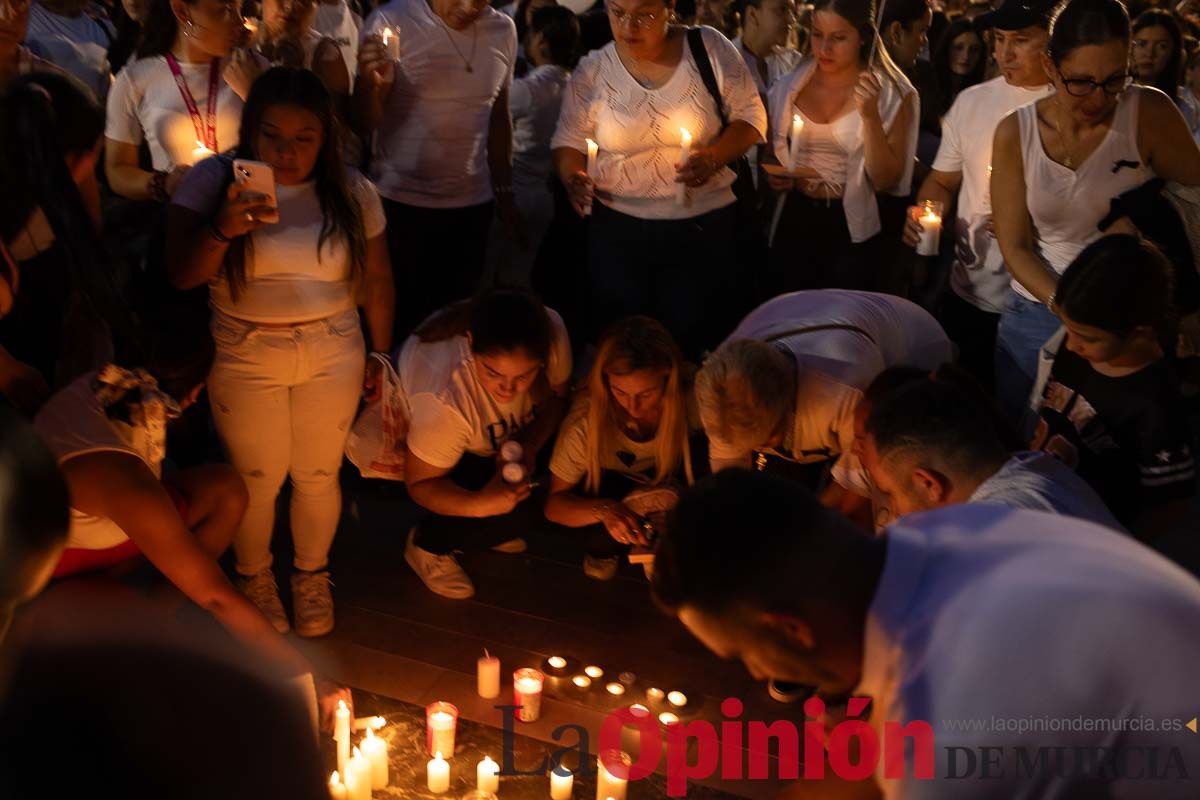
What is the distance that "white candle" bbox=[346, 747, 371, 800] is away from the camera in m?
2.80

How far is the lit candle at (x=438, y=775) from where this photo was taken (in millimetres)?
2912

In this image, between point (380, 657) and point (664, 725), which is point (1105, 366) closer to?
point (664, 725)

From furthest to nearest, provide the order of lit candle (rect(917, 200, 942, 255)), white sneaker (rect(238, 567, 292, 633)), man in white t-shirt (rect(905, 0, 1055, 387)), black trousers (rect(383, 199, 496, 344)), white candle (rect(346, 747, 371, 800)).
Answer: black trousers (rect(383, 199, 496, 344)) < man in white t-shirt (rect(905, 0, 1055, 387)) < lit candle (rect(917, 200, 942, 255)) < white sneaker (rect(238, 567, 292, 633)) < white candle (rect(346, 747, 371, 800))

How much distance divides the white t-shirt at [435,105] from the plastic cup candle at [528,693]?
1.92 meters

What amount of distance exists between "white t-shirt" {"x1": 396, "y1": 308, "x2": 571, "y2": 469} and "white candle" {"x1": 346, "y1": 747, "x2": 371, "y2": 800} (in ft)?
3.64

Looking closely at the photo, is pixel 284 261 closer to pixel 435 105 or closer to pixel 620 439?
pixel 620 439

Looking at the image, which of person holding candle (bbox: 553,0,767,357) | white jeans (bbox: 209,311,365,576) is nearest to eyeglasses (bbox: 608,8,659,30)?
person holding candle (bbox: 553,0,767,357)

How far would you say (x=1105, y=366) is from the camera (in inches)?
111

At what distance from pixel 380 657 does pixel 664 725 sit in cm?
89

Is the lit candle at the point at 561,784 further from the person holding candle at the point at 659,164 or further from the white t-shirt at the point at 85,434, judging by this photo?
the person holding candle at the point at 659,164

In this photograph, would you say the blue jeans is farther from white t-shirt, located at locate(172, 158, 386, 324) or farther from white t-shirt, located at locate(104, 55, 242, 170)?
white t-shirt, located at locate(104, 55, 242, 170)

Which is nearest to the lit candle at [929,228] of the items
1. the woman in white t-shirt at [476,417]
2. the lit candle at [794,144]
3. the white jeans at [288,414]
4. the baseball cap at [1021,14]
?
the lit candle at [794,144]

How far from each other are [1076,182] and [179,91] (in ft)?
8.80

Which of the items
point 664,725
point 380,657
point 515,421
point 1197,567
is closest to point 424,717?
point 380,657
